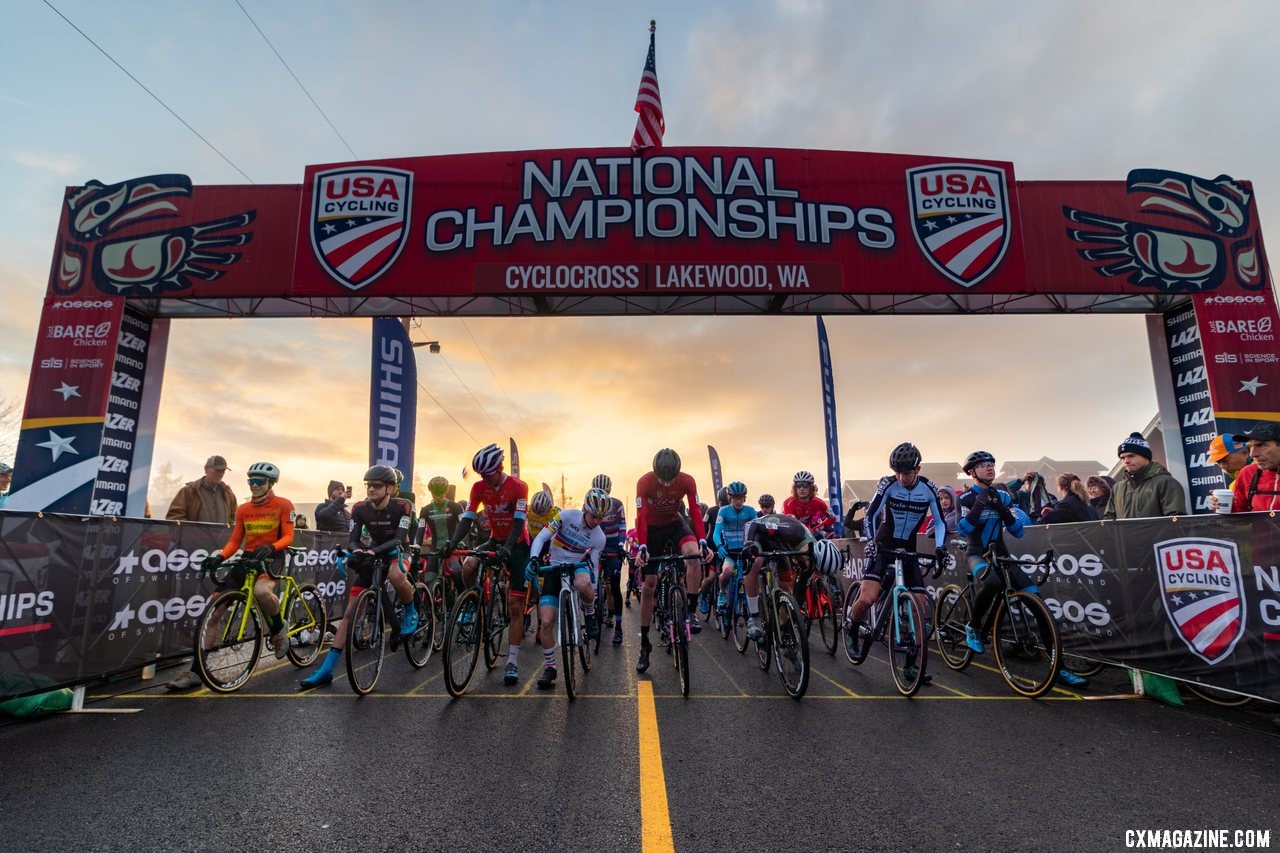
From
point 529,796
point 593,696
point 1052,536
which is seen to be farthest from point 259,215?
point 1052,536

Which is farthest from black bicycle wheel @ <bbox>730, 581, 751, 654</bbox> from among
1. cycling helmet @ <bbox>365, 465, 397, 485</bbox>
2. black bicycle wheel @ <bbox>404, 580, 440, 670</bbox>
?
cycling helmet @ <bbox>365, 465, 397, 485</bbox>

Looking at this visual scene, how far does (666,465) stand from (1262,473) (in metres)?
5.36

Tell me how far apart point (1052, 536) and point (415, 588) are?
24.0 ft

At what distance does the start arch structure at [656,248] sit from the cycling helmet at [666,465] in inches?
231

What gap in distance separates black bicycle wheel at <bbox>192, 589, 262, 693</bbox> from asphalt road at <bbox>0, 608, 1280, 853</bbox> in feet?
0.96

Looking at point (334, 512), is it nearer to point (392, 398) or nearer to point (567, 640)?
point (392, 398)

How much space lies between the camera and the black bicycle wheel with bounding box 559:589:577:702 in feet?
16.2

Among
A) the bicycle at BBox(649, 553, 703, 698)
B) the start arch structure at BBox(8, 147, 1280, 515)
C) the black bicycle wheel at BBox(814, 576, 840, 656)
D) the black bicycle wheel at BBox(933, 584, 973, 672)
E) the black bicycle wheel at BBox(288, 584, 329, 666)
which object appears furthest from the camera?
the start arch structure at BBox(8, 147, 1280, 515)

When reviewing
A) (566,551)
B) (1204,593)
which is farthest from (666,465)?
(1204,593)

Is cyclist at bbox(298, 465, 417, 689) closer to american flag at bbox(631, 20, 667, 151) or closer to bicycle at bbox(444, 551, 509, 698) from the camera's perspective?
bicycle at bbox(444, 551, 509, 698)

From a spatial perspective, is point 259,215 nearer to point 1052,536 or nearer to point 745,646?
point 745,646

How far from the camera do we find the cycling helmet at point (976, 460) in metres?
6.21

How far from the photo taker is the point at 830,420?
1588 centimetres

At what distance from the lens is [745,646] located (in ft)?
22.6
